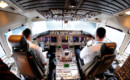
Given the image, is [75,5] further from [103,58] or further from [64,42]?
[64,42]

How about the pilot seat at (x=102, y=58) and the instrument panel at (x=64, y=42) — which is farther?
the instrument panel at (x=64, y=42)

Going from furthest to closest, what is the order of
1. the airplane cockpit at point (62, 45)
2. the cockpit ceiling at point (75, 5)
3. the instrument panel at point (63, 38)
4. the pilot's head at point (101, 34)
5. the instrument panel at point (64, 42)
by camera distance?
the instrument panel at point (63, 38)
the instrument panel at point (64, 42)
the pilot's head at point (101, 34)
the airplane cockpit at point (62, 45)
the cockpit ceiling at point (75, 5)

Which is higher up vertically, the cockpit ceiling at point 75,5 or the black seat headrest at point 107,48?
the cockpit ceiling at point 75,5

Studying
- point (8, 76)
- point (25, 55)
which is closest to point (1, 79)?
point (8, 76)

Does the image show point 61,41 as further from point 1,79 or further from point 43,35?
point 1,79

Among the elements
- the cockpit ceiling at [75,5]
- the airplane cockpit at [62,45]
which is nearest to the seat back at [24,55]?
the airplane cockpit at [62,45]

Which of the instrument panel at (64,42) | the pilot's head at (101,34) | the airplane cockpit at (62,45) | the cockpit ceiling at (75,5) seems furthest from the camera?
the instrument panel at (64,42)

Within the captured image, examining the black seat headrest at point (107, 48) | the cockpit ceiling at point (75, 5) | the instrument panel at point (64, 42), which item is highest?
the cockpit ceiling at point (75, 5)

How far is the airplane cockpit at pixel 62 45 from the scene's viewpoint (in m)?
1.51

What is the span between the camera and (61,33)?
3402 mm

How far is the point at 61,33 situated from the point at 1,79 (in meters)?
2.66

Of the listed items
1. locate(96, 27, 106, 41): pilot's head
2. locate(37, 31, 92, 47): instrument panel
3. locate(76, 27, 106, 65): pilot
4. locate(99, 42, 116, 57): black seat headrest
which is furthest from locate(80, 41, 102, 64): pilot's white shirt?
locate(37, 31, 92, 47): instrument panel

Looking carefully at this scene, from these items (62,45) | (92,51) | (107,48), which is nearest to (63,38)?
(62,45)

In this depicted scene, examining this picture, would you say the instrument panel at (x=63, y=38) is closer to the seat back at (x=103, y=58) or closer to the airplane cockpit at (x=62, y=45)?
the airplane cockpit at (x=62, y=45)
